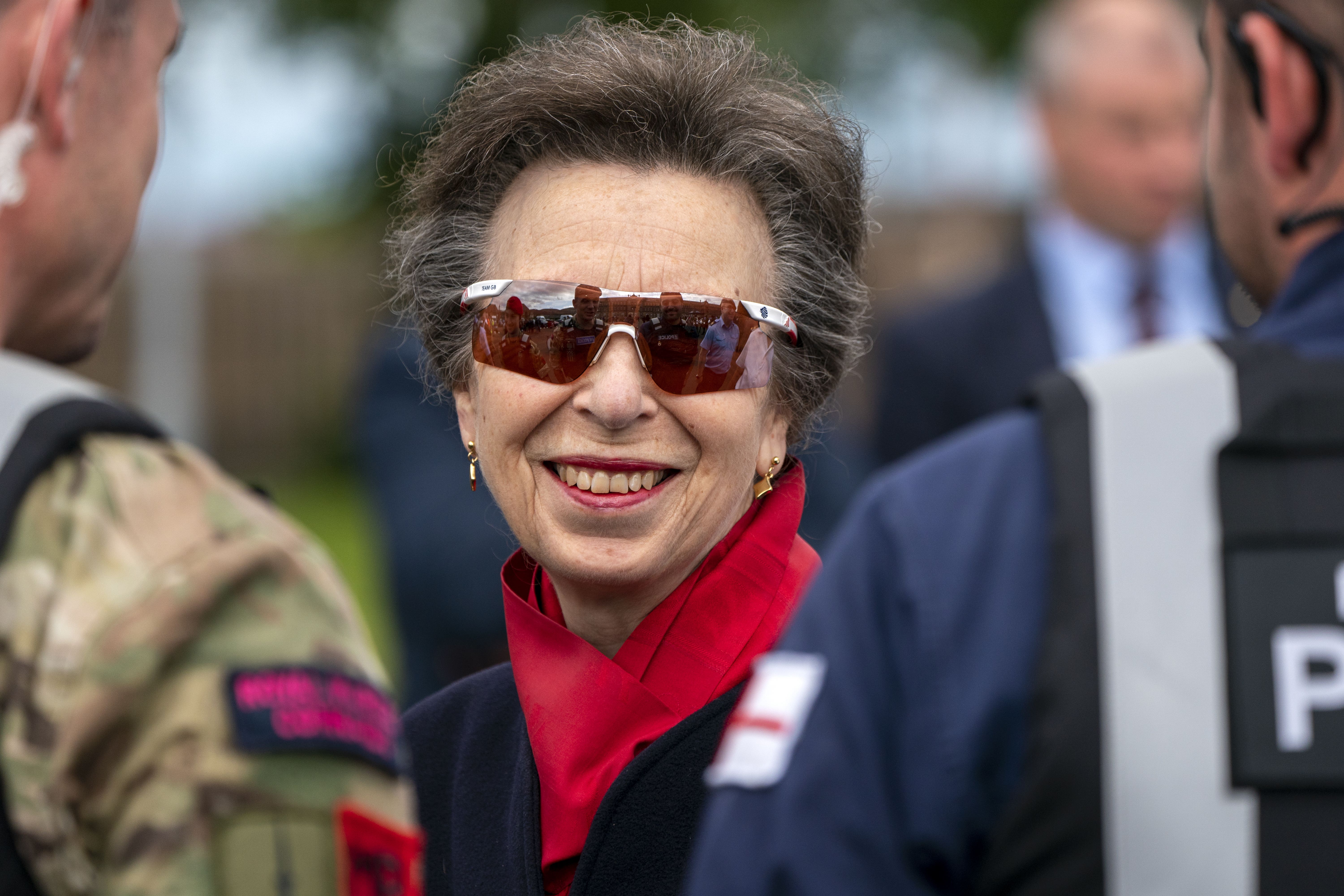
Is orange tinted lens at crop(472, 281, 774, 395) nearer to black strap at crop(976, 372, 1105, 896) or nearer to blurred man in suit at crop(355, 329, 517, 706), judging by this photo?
black strap at crop(976, 372, 1105, 896)

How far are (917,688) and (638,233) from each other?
2.54 feet

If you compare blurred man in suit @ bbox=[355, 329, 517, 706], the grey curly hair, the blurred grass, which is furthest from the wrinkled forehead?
the grey curly hair

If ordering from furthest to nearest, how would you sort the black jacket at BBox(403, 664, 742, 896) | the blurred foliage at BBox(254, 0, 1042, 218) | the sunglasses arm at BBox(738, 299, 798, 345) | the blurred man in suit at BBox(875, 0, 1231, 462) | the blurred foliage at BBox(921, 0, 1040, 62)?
the blurred foliage at BBox(921, 0, 1040, 62)
the blurred foliage at BBox(254, 0, 1042, 218)
the blurred man in suit at BBox(875, 0, 1231, 462)
the sunglasses arm at BBox(738, 299, 798, 345)
the black jacket at BBox(403, 664, 742, 896)

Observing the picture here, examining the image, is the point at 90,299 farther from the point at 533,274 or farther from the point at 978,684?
the point at 978,684

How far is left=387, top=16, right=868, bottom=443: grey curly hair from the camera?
2.01 m

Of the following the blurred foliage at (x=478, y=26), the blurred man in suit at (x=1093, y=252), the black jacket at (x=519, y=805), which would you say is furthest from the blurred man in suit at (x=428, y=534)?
the blurred foliage at (x=478, y=26)

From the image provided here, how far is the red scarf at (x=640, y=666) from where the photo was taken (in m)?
1.93

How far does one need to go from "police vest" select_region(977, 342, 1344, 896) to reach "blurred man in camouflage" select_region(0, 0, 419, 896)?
700 mm

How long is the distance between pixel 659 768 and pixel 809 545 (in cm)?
44

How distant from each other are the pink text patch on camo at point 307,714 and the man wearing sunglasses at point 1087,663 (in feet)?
1.32

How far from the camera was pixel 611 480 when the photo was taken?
2.02 meters

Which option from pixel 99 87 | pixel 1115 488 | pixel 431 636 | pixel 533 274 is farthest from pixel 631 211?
pixel 431 636

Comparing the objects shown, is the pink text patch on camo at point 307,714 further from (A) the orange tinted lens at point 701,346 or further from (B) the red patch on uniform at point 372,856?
(A) the orange tinted lens at point 701,346

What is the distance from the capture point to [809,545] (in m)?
2.18
